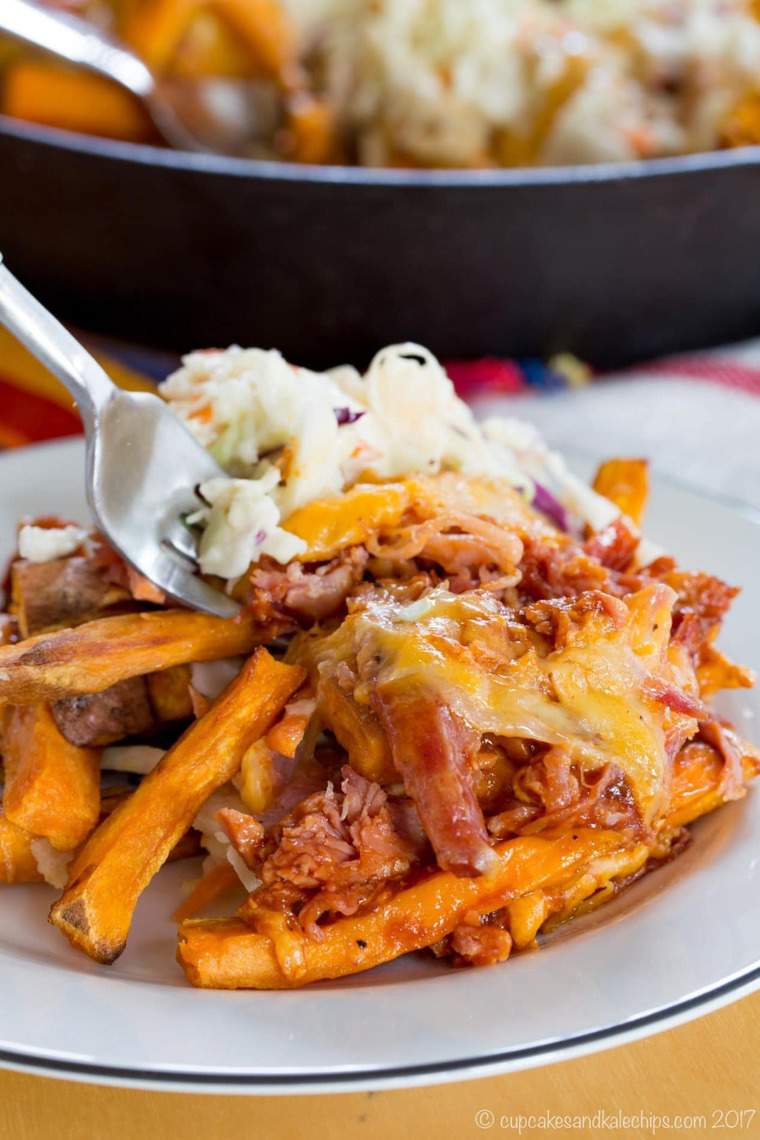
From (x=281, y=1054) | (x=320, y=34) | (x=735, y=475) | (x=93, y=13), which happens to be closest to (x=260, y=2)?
(x=320, y=34)

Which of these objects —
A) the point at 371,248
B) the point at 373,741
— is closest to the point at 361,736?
the point at 373,741

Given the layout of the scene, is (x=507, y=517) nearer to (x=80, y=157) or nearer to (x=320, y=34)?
(x=80, y=157)

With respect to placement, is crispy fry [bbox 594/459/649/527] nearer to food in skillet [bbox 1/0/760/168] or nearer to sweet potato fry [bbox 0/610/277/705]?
sweet potato fry [bbox 0/610/277/705]

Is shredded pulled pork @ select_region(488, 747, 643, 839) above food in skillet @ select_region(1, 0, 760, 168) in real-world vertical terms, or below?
below

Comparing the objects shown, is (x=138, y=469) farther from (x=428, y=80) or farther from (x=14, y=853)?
(x=428, y=80)

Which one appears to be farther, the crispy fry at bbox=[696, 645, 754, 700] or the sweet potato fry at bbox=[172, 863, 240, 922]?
the crispy fry at bbox=[696, 645, 754, 700]

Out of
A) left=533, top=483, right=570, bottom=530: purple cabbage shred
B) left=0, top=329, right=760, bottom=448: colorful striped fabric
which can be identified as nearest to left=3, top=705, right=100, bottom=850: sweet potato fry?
left=533, top=483, right=570, bottom=530: purple cabbage shred
